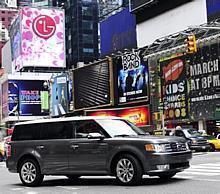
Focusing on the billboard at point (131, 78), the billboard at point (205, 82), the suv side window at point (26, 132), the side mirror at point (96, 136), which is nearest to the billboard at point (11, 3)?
the billboard at point (131, 78)

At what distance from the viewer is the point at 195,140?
33031mm

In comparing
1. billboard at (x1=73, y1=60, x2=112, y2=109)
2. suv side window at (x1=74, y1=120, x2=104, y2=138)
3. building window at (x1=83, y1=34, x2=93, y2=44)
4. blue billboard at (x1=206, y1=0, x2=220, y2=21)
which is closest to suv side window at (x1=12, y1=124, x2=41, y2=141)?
suv side window at (x1=74, y1=120, x2=104, y2=138)

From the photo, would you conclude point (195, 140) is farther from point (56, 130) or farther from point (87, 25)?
point (87, 25)

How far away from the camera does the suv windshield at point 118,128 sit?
12961mm

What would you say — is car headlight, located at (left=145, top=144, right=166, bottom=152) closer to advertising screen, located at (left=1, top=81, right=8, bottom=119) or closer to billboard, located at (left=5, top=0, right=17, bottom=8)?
advertising screen, located at (left=1, top=81, right=8, bottom=119)

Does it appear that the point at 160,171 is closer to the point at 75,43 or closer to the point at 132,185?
the point at 132,185

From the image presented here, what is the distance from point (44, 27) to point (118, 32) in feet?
64.4

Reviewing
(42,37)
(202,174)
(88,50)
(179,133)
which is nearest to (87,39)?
(88,50)

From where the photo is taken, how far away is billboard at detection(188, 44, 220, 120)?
151ft

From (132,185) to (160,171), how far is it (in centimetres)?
80

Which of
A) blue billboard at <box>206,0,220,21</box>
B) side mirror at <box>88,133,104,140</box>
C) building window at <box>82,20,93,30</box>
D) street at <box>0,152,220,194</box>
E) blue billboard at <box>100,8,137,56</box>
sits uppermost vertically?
building window at <box>82,20,93,30</box>

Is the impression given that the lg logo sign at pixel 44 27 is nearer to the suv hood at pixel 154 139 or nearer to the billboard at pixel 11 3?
the suv hood at pixel 154 139

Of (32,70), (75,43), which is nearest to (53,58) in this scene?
(32,70)

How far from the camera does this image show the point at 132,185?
12.3 m
